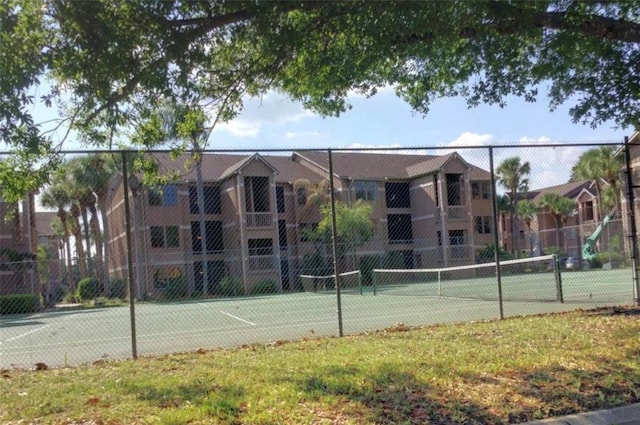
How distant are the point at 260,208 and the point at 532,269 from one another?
19.2 metres

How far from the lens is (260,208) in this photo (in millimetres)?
40875

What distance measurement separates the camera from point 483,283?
22.4 meters

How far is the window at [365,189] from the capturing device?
42.5 meters

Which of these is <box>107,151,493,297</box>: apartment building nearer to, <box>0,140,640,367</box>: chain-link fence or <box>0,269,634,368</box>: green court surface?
<box>0,140,640,367</box>: chain-link fence

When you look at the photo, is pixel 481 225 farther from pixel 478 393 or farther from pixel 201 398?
pixel 201 398

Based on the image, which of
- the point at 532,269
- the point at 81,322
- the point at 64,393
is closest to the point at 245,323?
the point at 81,322

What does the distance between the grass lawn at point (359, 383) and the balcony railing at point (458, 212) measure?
3563 centimetres

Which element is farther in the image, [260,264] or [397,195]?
[397,195]

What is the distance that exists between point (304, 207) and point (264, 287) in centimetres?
2135

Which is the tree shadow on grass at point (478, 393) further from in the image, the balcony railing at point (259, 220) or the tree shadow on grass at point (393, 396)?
the balcony railing at point (259, 220)

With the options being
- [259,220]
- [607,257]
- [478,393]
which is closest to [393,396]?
[478,393]

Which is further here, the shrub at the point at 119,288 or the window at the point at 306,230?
the window at the point at 306,230

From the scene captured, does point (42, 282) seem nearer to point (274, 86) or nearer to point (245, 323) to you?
point (245, 323)

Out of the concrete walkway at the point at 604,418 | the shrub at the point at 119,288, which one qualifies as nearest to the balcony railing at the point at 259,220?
the shrub at the point at 119,288
